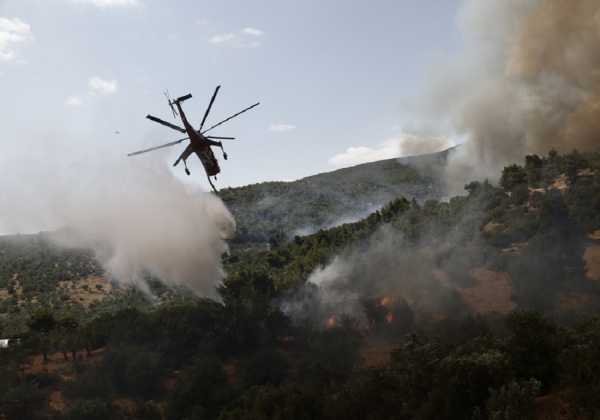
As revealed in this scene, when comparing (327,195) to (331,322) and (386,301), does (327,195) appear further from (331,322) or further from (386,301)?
(331,322)

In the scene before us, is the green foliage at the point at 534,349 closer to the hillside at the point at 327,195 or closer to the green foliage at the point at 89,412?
the green foliage at the point at 89,412

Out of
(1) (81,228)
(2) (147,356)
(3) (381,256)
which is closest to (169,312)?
(2) (147,356)

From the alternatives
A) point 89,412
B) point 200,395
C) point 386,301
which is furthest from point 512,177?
point 89,412

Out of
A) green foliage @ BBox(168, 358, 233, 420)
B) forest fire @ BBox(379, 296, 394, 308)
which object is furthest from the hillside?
green foliage @ BBox(168, 358, 233, 420)

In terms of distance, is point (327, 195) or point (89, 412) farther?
point (327, 195)

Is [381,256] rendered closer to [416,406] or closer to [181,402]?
[181,402]

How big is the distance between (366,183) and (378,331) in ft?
392

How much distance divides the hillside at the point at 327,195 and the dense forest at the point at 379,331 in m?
40.2

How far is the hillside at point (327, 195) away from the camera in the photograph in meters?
111

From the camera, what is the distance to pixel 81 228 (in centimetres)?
5044

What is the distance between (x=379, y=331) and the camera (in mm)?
38094

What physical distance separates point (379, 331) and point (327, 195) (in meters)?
105

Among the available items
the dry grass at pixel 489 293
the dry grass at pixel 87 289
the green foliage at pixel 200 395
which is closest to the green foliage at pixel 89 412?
the green foliage at pixel 200 395

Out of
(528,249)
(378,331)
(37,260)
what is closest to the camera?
(378,331)
